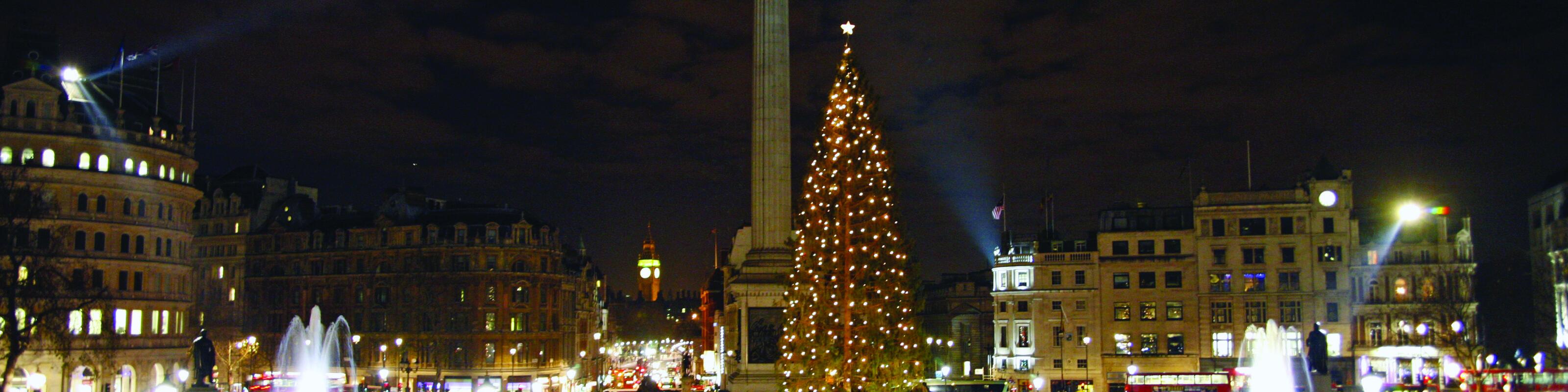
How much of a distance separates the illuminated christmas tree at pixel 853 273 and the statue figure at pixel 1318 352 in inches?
385

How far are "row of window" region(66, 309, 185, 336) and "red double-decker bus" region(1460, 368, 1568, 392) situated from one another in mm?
54379

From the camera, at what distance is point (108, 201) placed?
63.0 metres

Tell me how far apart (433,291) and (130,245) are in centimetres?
2679

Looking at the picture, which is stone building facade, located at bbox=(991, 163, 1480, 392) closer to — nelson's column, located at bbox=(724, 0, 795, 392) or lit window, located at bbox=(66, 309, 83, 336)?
nelson's column, located at bbox=(724, 0, 795, 392)

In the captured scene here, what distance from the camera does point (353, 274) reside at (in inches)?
3637

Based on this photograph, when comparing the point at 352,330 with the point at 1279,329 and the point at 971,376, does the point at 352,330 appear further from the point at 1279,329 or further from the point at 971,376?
the point at 1279,329

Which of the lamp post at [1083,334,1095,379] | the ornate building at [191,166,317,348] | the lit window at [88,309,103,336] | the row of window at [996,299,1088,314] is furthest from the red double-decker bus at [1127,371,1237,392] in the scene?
the ornate building at [191,166,317,348]

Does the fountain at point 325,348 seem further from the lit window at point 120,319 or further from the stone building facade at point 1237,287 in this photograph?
the stone building facade at point 1237,287

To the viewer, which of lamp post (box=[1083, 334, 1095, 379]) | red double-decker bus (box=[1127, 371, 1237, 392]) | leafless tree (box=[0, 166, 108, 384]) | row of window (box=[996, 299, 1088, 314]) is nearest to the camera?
leafless tree (box=[0, 166, 108, 384])

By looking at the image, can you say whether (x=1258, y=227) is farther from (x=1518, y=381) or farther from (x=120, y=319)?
(x=120, y=319)

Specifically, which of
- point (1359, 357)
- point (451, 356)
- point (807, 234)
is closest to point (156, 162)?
point (451, 356)

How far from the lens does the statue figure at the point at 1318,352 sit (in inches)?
1116

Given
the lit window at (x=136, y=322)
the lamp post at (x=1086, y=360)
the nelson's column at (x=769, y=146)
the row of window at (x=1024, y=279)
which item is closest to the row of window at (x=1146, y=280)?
the row of window at (x=1024, y=279)

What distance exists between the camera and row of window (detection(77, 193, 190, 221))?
203ft
